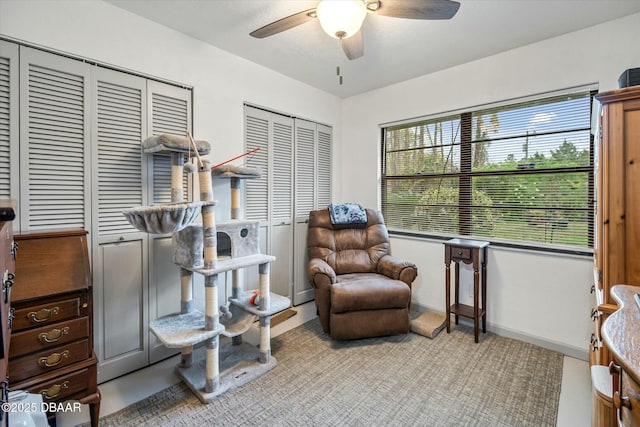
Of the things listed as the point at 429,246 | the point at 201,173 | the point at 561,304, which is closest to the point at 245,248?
the point at 201,173

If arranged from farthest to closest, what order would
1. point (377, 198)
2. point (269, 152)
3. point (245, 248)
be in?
point (377, 198)
point (269, 152)
point (245, 248)

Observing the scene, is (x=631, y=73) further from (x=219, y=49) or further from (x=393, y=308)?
(x=219, y=49)

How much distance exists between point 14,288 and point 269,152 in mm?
2178

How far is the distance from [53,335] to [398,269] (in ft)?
8.23

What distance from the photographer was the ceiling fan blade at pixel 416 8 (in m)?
1.48

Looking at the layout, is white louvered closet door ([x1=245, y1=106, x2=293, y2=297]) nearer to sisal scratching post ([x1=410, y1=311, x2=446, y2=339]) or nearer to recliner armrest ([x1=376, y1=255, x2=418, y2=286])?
recliner armrest ([x1=376, y1=255, x2=418, y2=286])

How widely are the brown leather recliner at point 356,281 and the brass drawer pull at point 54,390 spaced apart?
1.75m

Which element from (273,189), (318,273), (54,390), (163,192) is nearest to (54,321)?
(54,390)

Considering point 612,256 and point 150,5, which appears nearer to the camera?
point 612,256

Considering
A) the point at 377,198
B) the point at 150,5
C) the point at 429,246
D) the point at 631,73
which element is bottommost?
the point at 429,246

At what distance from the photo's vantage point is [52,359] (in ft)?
4.85

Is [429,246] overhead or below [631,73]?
below

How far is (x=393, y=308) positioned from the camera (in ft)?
8.62

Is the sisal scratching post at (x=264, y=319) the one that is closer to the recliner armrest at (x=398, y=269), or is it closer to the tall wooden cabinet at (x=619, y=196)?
the recliner armrest at (x=398, y=269)
